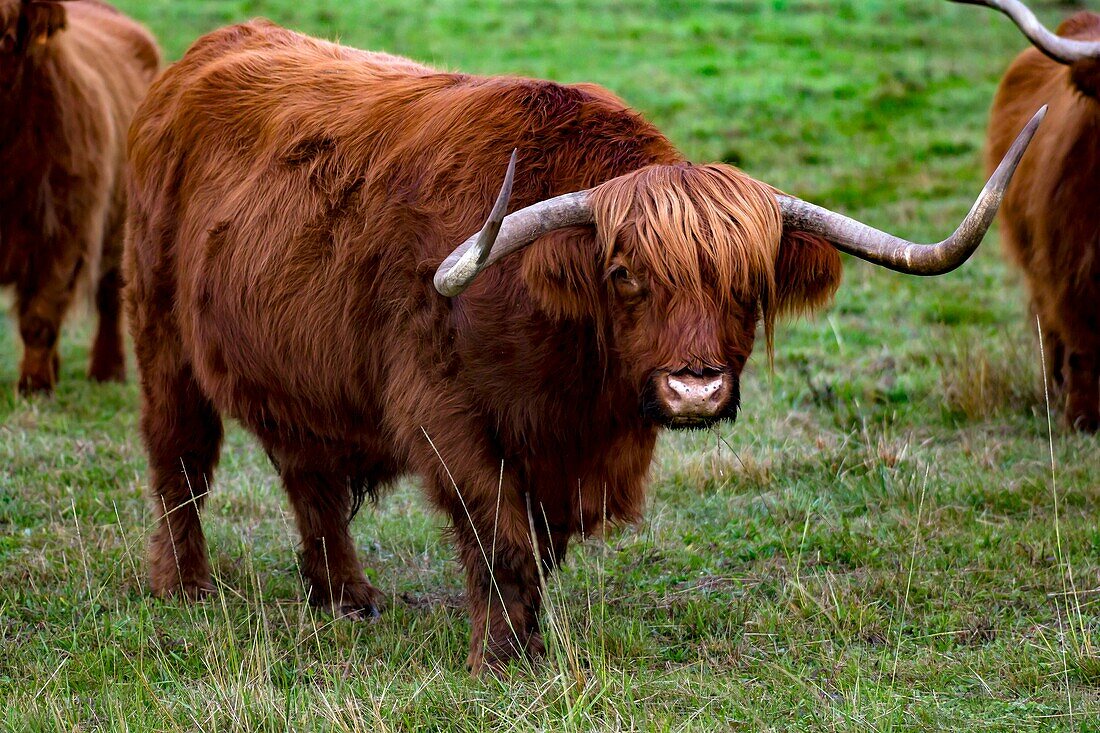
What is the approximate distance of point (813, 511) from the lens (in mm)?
5121

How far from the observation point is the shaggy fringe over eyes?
3279 mm

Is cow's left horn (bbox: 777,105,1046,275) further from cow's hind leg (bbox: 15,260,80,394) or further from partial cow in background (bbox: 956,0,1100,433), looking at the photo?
cow's hind leg (bbox: 15,260,80,394)

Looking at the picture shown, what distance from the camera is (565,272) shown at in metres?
3.39

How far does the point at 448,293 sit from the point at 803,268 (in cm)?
95

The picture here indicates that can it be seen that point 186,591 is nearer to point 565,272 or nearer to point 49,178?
point 565,272

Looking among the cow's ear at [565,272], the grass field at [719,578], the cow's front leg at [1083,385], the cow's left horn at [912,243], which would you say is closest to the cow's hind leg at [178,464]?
the grass field at [719,578]

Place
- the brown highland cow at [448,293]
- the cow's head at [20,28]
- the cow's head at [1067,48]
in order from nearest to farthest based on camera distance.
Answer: the brown highland cow at [448,293] < the cow's head at [1067,48] < the cow's head at [20,28]

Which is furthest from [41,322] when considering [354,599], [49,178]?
[354,599]

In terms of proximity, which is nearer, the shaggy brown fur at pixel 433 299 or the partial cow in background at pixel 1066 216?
the shaggy brown fur at pixel 433 299

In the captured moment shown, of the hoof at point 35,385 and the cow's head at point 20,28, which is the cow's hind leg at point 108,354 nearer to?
the hoof at point 35,385

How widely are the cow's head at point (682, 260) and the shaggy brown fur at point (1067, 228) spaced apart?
126 inches

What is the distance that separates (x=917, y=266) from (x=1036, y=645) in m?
1.20

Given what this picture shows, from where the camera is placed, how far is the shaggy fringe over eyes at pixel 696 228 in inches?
129

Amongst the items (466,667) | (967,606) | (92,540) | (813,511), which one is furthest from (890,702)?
(92,540)
